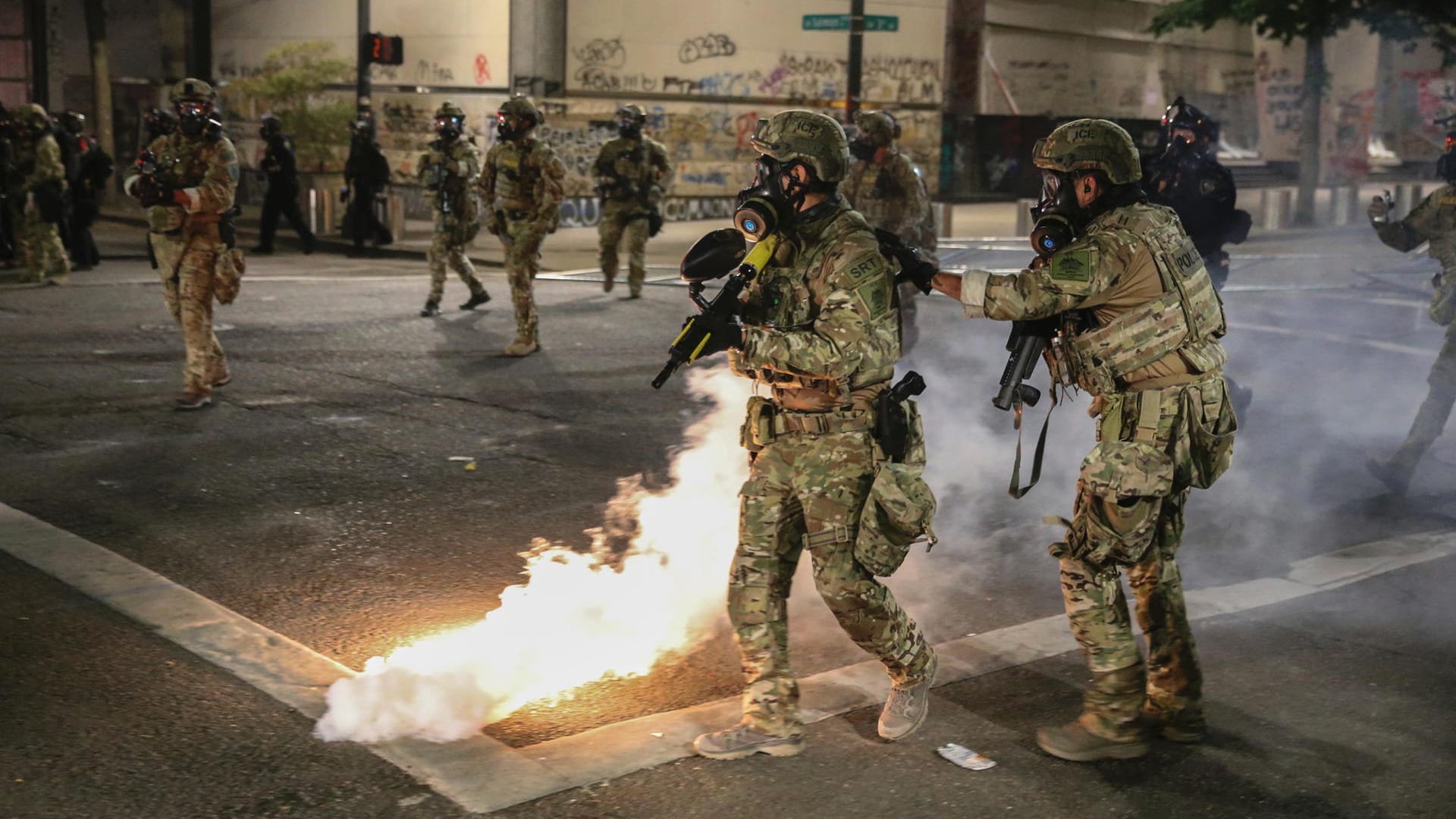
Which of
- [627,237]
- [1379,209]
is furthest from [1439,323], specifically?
[627,237]

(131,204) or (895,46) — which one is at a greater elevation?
(895,46)

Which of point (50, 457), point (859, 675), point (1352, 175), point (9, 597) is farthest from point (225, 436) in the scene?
point (1352, 175)

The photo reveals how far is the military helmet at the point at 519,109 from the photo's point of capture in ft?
37.5

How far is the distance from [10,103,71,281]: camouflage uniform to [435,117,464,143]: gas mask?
14.2ft

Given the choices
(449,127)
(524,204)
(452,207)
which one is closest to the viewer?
(524,204)

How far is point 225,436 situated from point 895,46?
22642 mm

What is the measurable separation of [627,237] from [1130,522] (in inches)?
431

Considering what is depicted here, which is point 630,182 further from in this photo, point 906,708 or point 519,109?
point 906,708

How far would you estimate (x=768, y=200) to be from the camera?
13.9 ft

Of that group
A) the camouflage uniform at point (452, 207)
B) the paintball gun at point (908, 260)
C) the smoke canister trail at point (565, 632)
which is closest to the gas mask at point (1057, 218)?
the paintball gun at point (908, 260)

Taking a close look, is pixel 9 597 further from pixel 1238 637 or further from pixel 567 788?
pixel 1238 637

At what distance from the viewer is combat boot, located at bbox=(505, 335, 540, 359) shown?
1148cm

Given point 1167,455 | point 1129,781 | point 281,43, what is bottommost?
point 1129,781

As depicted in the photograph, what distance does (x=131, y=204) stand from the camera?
2650 centimetres
